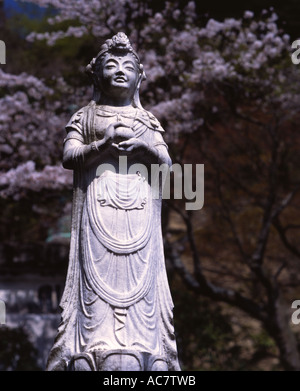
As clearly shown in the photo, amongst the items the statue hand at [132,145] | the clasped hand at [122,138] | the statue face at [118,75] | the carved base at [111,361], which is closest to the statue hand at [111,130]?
the clasped hand at [122,138]

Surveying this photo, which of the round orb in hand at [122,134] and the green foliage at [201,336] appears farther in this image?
the green foliage at [201,336]

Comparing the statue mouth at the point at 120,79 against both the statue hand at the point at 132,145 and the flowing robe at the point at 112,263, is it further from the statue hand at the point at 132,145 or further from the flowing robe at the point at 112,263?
the statue hand at the point at 132,145

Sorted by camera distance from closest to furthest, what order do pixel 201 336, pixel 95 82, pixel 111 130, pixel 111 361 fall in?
pixel 111 361, pixel 111 130, pixel 95 82, pixel 201 336

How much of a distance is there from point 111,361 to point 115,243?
1.11 metres

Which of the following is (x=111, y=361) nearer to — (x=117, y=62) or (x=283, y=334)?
(x=117, y=62)

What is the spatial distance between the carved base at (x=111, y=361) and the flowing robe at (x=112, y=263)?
0.10 m

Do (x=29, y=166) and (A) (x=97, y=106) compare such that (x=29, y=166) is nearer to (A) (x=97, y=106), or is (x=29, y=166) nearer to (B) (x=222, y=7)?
(B) (x=222, y=7)

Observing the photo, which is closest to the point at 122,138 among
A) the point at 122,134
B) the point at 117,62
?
the point at 122,134

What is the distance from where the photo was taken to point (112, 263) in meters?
7.29

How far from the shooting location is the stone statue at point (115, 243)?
23.4ft

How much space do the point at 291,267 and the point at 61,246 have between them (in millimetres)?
6523

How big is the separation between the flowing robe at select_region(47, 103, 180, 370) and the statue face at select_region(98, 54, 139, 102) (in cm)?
26

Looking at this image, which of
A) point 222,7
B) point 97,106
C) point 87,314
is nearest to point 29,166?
point 222,7

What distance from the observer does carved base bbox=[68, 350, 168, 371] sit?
684 cm
